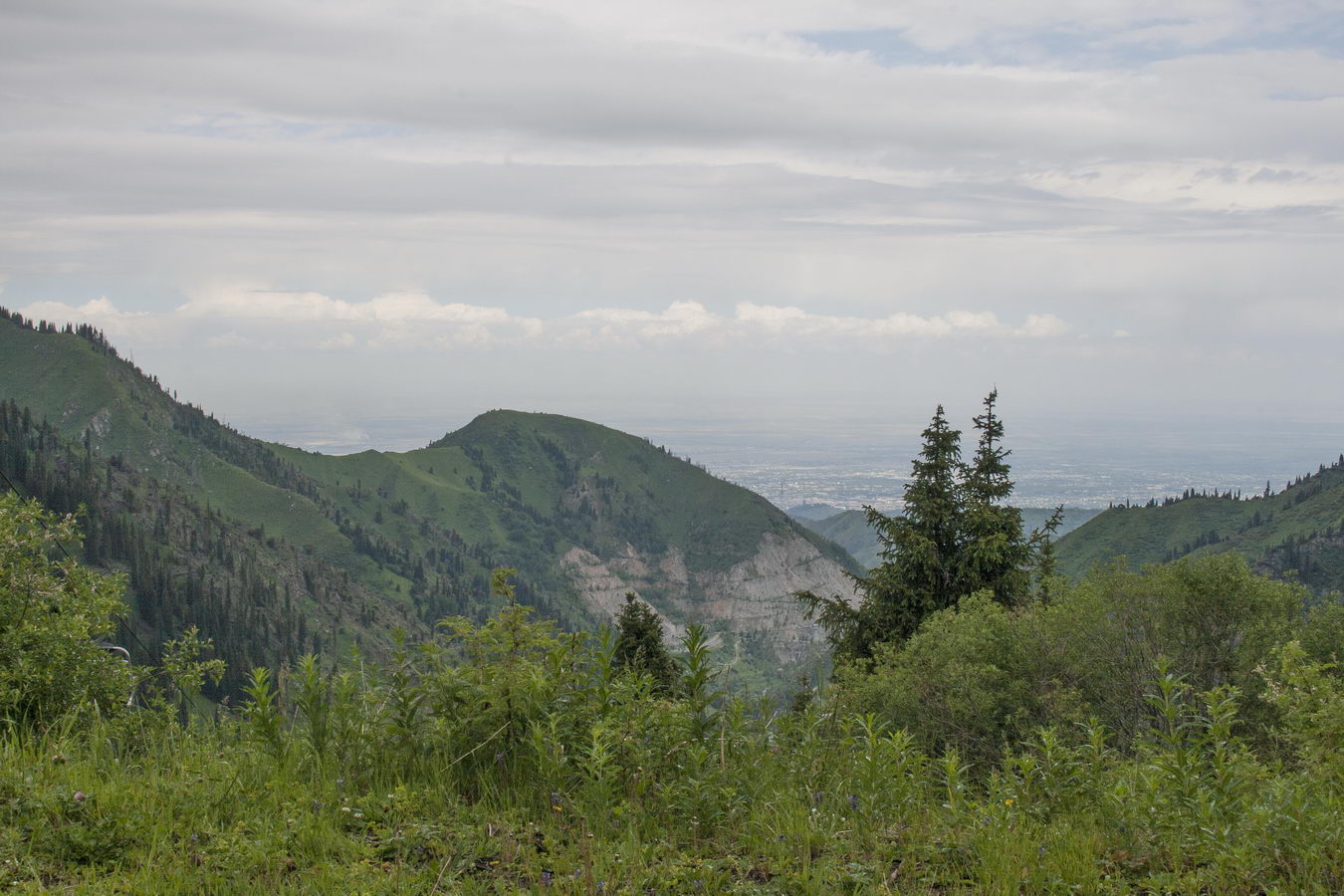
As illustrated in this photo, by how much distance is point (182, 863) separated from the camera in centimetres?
594

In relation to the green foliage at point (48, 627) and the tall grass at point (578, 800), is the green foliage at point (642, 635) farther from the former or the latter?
the tall grass at point (578, 800)

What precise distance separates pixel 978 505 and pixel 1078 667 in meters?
9.18

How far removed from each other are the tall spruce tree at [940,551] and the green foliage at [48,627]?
93.1 ft

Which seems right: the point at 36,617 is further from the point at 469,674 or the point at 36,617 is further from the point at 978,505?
the point at 978,505

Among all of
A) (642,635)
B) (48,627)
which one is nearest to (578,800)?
(48,627)

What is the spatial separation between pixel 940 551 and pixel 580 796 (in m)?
35.2

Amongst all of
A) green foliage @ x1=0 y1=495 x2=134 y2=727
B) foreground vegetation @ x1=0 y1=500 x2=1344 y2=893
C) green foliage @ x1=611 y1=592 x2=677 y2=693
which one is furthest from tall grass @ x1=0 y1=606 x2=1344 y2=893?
green foliage @ x1=611 y1=592 x2=677 y2=693

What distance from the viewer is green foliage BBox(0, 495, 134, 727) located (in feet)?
32.7

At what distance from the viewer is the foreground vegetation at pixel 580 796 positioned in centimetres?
594

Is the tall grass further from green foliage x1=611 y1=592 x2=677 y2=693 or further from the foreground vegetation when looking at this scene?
green foliage x1=611 y1=592 x2=677 y2=693

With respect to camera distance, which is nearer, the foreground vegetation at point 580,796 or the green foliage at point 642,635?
the foreground vegetation at point 580,796

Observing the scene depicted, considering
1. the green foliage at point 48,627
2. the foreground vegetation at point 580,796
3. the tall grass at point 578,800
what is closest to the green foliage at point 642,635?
the green foliage at point 48,627

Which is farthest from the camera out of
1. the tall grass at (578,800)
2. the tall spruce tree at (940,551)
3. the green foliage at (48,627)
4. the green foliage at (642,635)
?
the green foliage at (642,635)

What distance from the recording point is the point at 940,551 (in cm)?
3994
